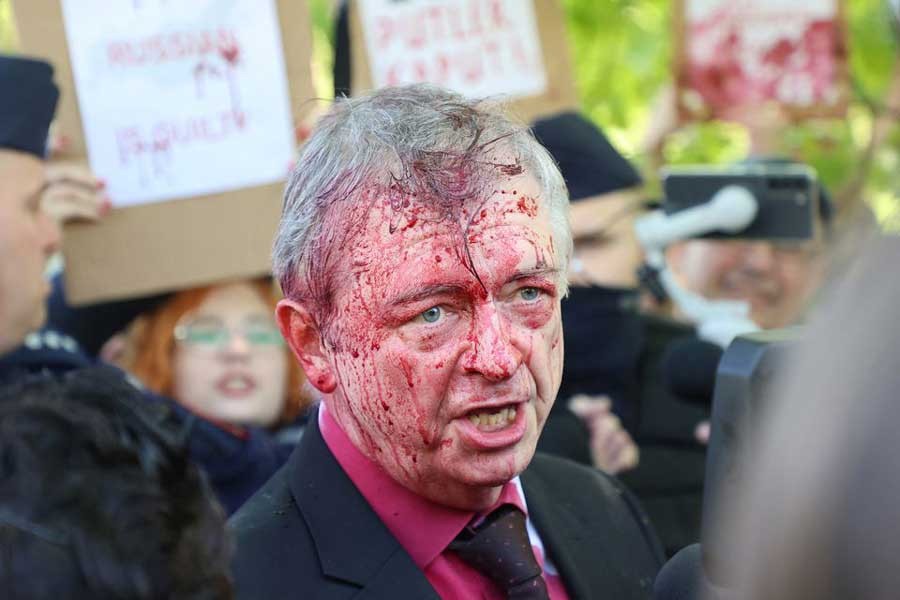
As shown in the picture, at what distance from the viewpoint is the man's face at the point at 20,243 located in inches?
128

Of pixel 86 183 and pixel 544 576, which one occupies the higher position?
pixel 86 183

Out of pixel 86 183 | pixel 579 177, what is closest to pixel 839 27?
pixel 579 177

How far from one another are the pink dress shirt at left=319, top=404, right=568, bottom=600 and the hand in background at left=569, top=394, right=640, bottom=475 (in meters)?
1.76

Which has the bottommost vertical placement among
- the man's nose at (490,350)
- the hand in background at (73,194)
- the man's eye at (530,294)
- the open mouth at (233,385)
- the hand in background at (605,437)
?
the hand in background at (605,437)

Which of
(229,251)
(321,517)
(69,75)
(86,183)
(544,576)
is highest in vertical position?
(69,75)

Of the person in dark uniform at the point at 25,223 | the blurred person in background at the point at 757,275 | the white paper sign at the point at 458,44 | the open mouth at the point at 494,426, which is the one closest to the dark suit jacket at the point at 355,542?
the open mouth at the point at 494,426

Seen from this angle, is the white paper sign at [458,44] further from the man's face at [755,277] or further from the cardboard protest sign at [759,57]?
the cardboard protest sign at [759,57]

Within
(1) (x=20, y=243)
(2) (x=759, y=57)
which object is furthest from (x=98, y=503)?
(2) (x=759, y=57)

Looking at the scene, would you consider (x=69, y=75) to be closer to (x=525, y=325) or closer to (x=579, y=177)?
(x=579, y=177)

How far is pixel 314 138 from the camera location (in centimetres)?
226

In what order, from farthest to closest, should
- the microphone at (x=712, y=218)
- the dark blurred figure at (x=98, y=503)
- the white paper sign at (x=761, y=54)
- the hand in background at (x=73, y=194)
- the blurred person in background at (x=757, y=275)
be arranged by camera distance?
the white paper sign at (x=761, y=54) → the blurred person in background at (x=757, y=275) → the microphone at (x=712, y=218) → the hand in background at (x=73, y=194) → the dark blurred figure at (x=98, y=503)

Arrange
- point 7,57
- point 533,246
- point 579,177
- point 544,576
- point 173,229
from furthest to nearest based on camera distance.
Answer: point 579,177, point 173,229, point 7,57, point 544,576, point 533,246

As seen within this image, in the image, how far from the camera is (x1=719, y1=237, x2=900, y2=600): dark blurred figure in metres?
1.07

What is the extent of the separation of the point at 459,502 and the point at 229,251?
1.56m
